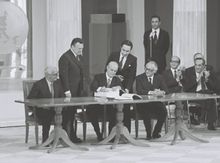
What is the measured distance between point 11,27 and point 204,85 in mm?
3852

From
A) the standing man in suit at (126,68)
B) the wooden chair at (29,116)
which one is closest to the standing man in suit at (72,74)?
→ the wooden chair at (29,116)

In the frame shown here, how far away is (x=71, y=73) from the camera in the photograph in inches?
324

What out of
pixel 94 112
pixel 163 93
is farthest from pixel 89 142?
pixel 163 93

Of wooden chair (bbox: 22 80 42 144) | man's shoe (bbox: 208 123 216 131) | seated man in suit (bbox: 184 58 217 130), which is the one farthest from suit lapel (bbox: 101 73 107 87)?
man's shoe (bbox: 208 123 216 131)

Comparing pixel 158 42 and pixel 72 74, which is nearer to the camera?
pixel 72 74

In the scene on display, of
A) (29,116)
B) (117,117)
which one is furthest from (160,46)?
(29,116)

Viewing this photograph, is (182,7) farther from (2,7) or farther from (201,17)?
(2,7)

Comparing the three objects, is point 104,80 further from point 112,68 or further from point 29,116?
point 29,116

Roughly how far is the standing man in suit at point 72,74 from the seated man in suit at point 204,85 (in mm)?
2241

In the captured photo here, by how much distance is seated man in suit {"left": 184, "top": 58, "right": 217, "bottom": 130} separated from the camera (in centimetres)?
949

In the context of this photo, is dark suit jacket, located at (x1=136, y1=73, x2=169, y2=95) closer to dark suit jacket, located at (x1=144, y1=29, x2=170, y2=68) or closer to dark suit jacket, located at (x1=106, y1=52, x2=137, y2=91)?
dark suit jacket, located at (x1=106, y1=52, x2=137, y2=91)

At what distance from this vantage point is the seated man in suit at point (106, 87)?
8094 mm

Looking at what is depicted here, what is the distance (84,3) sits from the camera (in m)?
11.9

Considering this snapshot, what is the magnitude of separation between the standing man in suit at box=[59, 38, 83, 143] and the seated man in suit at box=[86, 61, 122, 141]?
0.84 ft
